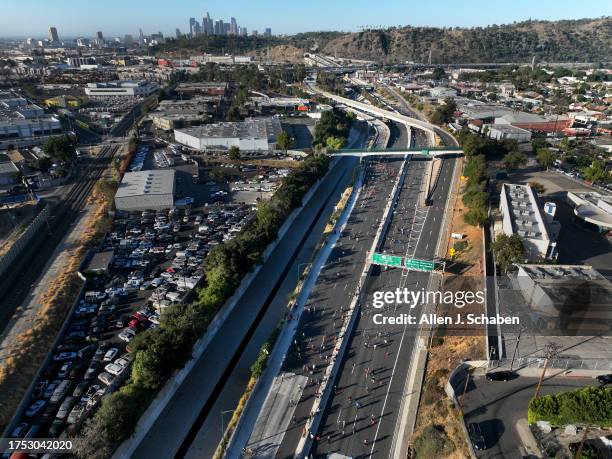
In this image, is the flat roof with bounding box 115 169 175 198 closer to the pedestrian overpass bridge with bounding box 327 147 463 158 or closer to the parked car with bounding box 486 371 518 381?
the pedestrian overpass bridge with bounding box 327 147 463 158

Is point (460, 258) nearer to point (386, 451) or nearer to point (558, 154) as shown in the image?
point (386, 451)

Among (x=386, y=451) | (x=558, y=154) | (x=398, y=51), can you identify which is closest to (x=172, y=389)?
(x=386, y=451)

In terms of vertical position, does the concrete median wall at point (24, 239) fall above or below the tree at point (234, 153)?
below

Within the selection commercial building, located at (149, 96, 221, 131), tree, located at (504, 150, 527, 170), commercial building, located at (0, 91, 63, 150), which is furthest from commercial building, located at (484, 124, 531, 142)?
commercial building, located at (0, 91, 63, 150)

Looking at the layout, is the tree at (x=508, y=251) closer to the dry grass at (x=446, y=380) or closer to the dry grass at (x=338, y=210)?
the dry grass at (x=446, y=380)

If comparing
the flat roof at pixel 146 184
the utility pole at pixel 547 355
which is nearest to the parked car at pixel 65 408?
the utility pole at pixel 547 355

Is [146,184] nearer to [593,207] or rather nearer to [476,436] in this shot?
[476,436]
